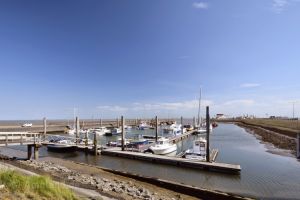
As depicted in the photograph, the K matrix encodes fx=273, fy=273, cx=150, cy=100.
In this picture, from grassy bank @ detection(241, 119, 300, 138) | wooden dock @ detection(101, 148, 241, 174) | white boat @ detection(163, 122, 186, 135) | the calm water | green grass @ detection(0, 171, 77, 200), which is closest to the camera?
green grass @ detection(0, 171, 77, 200)

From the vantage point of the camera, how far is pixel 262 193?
17.6m

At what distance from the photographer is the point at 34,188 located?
873 centimetres

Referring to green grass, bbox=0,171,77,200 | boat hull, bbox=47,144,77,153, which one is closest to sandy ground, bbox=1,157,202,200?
green grass, bbox=0,171,77,200

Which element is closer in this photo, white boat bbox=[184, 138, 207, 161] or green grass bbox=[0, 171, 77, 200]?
green grass bbox=[0, 171, 77, 200]

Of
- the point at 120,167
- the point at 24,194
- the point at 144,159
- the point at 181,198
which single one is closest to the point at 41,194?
the point at 24,194

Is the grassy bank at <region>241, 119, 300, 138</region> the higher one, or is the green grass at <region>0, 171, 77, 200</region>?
the green grass at <region>0, 171, 77, 200</region>

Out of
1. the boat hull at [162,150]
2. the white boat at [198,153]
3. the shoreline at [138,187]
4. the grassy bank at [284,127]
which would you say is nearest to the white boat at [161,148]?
the boat hull at [162,150]

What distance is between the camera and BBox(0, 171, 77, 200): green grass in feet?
27.3

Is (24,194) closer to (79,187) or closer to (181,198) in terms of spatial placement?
(79,187)

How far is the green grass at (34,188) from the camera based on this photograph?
27.3 ft

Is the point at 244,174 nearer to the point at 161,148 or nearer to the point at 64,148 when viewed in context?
the point at 161,148

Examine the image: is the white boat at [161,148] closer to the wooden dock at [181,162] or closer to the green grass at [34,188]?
the wooden dock at [181,162]

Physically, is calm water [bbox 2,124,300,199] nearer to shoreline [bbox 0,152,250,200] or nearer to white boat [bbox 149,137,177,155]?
shoreline [bbox 0,152,250,200]

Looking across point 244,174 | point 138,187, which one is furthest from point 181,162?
point 138,187
